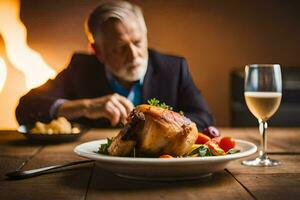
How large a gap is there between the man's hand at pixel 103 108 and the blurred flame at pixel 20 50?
231 centimetres

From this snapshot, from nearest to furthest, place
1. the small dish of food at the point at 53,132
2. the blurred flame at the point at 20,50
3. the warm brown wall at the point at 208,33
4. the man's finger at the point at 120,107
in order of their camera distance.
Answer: the small dish of food at the point at 53,132
the man's finger at the point at 120,107
the warm brown wall at the point at 208,33
the blurred flame at the point at 20,50

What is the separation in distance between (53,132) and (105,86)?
38.7 inches

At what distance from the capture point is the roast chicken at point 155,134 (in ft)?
2.75

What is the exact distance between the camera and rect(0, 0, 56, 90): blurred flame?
13.9 ft

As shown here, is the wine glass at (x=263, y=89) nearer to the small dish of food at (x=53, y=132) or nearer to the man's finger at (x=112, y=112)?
the small dish of food at (x=53, y=132)

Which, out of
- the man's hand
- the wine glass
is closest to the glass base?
the wine glass

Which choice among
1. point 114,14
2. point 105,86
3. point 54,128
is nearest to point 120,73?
point 105,86

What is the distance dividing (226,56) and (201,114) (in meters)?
2.09

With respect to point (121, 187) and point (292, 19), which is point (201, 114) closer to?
point (121, 187)

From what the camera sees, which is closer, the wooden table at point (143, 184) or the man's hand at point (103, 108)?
the wooden table at point (143, 184)

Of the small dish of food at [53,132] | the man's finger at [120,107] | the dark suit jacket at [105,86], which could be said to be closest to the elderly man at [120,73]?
the dark suit jacket at [105,86]

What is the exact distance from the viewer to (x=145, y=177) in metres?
0.86

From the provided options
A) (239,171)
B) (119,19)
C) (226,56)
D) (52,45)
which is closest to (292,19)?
(226,56)

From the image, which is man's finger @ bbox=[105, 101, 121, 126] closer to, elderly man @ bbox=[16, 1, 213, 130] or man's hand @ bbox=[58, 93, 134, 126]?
man's hand @ bbox=[58, 93, 134, 126]
